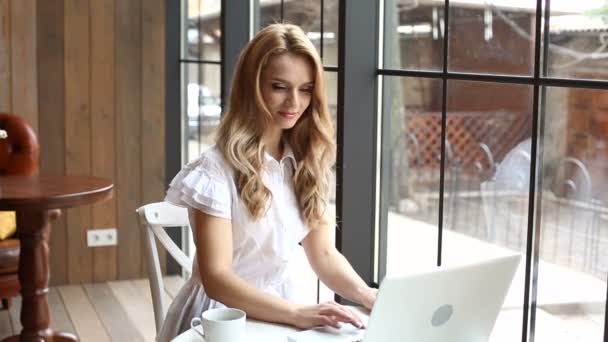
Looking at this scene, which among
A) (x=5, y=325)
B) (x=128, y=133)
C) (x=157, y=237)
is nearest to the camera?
(x=157, y=237)

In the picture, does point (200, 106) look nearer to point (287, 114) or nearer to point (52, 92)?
point (52, 92)

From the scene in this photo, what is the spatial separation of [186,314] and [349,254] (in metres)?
0.72

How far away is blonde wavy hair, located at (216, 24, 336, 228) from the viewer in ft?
6.25

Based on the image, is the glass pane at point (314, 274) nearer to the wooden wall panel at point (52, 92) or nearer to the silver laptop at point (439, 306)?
the silver laptop at point (439, 306)

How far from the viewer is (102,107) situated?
4.61m

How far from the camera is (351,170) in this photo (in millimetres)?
2547

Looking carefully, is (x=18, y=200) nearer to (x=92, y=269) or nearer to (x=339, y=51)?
(x=339, y=51)

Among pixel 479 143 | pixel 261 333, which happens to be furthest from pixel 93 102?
pixel 261 333

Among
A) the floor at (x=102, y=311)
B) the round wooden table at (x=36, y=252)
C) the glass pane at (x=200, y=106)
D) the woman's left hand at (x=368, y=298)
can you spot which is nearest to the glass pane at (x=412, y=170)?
the woman's left hand at (x=368, y=298)

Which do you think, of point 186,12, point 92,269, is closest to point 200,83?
point 186,12

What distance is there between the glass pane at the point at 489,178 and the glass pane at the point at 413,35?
15 centimetres

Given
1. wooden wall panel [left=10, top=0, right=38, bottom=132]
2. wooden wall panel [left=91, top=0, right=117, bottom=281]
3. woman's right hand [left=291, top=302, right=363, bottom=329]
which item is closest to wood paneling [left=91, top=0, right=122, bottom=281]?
wooden wall panel [left=91, top=0, right=117, bottom=281]

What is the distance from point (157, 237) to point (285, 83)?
701 mm

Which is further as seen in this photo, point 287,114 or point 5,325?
point 5,325
